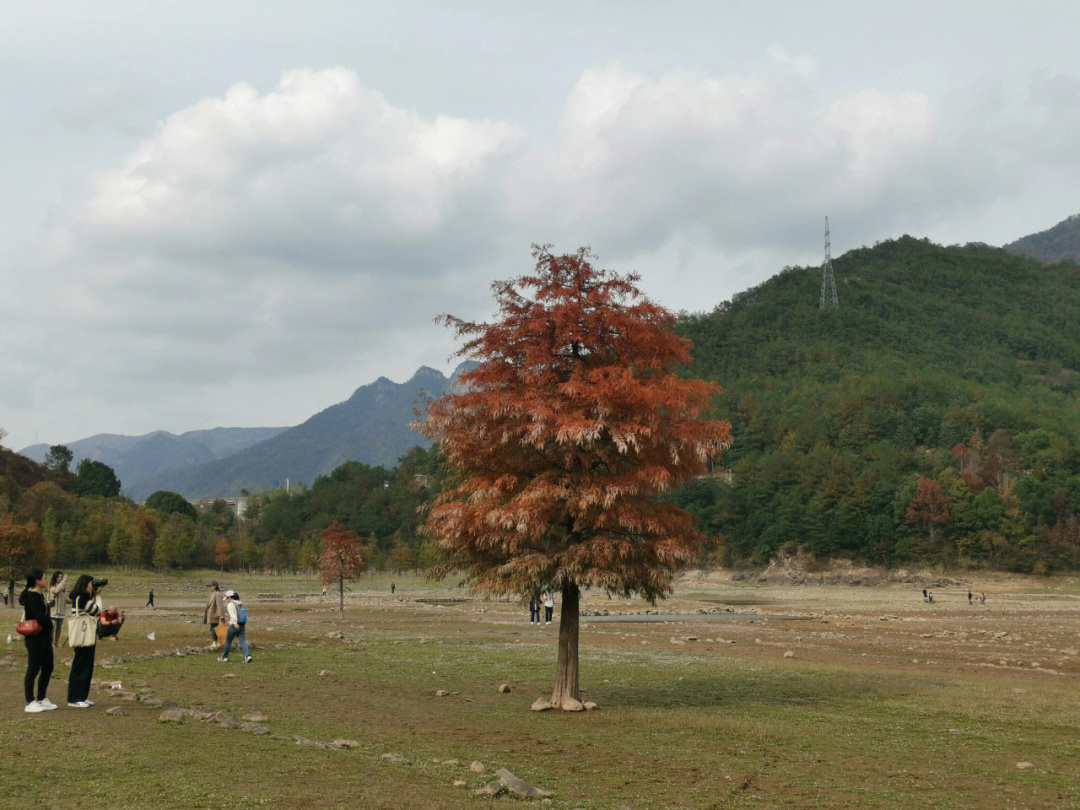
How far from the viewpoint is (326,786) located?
417 inches

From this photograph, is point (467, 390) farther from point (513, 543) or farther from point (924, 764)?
point (924, 764)

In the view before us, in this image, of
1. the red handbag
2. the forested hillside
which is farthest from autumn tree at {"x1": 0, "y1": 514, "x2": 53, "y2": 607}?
the forested hillside

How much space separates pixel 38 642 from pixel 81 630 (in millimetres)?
1007

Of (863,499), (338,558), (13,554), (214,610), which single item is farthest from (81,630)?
(863,499)

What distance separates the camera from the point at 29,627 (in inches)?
540

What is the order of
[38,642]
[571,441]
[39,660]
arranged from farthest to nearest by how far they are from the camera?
[571,441] → [39,660] → [38,642]

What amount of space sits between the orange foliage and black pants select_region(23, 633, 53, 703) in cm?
721

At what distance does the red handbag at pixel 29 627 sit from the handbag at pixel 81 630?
90 cm

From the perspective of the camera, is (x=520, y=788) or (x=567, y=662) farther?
(x=567, y=662)

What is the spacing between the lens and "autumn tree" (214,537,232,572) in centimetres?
16038

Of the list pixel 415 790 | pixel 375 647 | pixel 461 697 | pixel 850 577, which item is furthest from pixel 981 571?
pixel 415 790

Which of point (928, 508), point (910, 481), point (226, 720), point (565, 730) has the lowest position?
point (565, 730)

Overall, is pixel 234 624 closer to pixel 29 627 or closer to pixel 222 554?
pixel 29 627

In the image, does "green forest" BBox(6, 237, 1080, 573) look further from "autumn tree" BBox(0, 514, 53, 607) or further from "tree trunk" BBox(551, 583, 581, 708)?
"tree trunk" BBox(551, 583, 581, 708)
